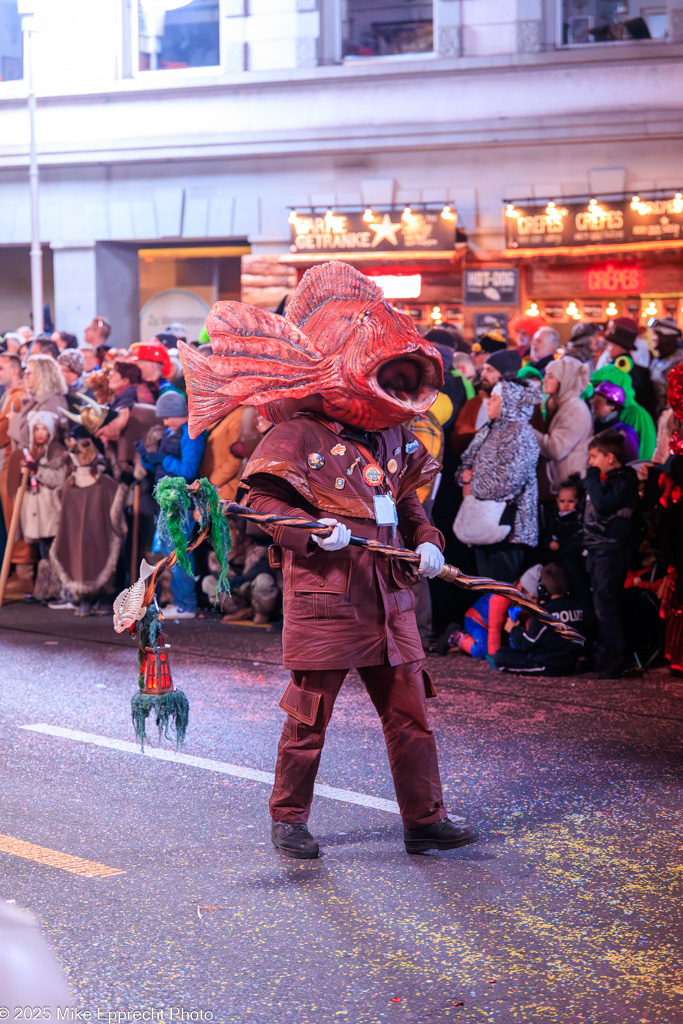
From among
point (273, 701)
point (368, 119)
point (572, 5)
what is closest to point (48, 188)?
point (368, 119)

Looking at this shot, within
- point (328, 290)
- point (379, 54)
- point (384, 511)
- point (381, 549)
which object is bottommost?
point (381, 549)

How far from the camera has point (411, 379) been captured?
17.5 ft

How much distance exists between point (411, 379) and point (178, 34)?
16628mm

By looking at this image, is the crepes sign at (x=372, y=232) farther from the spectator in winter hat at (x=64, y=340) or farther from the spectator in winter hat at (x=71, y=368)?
the spectator in winter hat at (x=71, y=368)

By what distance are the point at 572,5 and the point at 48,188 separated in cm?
860

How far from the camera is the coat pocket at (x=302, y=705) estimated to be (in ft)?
16.6

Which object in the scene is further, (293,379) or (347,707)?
(347,707)

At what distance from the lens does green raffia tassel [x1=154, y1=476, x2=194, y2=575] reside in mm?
4980

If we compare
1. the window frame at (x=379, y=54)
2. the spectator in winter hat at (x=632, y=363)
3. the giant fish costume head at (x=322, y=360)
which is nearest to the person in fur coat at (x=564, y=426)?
the spectator in winter hat at (x=632, y=363)

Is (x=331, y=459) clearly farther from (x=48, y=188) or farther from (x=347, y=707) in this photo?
(x=48, y=188)

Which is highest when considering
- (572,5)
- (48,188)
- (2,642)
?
(572,5)

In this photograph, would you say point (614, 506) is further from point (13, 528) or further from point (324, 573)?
point (13, 528)

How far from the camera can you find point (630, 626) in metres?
8.45

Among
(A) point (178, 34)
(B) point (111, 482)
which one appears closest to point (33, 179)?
(A) point (178, 34)
